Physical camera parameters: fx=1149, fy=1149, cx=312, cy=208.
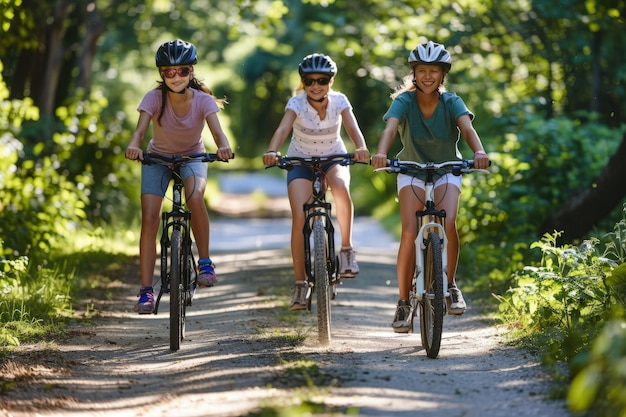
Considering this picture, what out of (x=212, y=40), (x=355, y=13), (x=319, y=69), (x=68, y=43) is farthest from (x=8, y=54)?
(x=212, y=40)

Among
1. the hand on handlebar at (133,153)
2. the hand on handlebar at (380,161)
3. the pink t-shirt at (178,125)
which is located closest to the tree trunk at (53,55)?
the pink t-shirt at (178,125)

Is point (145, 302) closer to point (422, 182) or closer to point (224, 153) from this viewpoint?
point (224, 153)

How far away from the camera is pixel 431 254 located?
766 centimetres

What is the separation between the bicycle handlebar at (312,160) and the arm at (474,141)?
81 centimetres

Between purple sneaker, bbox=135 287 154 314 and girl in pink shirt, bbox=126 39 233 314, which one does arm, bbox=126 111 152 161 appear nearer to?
girl in pink shirt, bbox=126 39 233 314

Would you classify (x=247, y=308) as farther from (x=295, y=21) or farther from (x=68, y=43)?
(x=295, y=21)

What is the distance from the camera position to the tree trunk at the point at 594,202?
37.3ft

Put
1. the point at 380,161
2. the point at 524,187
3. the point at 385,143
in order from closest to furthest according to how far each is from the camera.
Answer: the point at 380,161 < the point at 385,143 < the point at 524,187

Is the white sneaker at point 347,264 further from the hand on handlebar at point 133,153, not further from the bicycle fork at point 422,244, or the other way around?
the hand on handlebar at point 133,153

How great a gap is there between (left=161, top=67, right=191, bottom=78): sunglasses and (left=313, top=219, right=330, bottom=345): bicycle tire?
1531mm

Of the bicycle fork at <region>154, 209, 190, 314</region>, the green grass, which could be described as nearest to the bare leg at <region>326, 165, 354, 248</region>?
the bicycle fork at <region>154, 209, 190, 314</region>

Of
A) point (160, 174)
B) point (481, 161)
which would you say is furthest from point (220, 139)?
point (481, 161)

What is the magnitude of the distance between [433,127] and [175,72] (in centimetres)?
197

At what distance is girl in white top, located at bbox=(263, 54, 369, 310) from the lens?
335 inches
